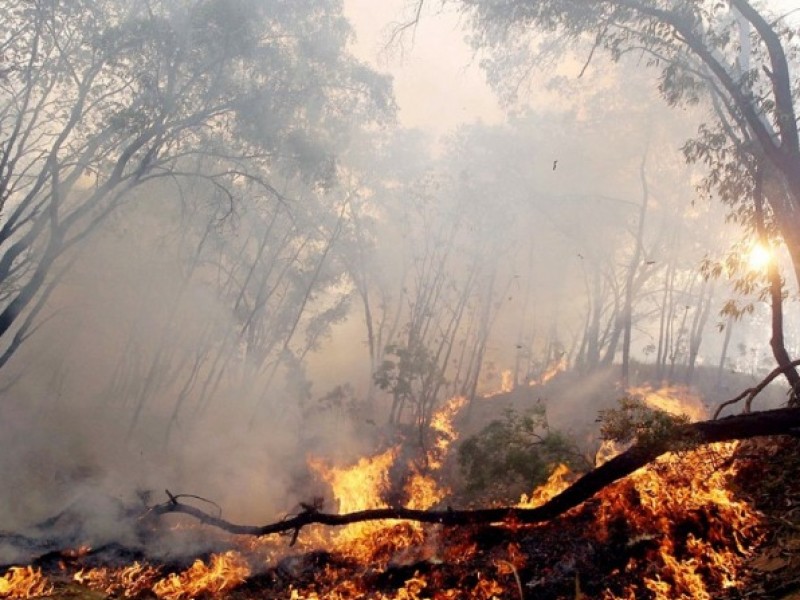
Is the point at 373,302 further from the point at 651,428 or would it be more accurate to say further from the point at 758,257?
the point at 651,428

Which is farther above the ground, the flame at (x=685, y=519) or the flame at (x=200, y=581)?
the flame at (x=685, y=519)

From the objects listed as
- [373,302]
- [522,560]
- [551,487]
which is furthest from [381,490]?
[373,302]

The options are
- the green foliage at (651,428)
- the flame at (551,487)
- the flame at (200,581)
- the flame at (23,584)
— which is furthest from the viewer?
the flame at (551,487)

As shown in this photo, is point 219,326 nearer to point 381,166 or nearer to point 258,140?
point 381,166

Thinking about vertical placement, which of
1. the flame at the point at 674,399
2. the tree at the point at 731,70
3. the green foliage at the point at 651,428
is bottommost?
the green foliage at the point at 651,428

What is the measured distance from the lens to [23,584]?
7363mm

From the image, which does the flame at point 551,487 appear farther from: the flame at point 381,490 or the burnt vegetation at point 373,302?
the flame at point 381,490

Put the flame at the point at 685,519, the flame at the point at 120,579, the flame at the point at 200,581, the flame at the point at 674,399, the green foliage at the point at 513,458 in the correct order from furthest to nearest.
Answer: the flame at the point at 674,399 → the green foliage at the point at 513,458 → the flame at the point at 120,579 → the flame at the point at 200,581 → the flame at the point at 685,519

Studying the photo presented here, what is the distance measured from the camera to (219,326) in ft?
86.8

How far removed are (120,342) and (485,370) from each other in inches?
968

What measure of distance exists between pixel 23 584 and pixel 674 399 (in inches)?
880

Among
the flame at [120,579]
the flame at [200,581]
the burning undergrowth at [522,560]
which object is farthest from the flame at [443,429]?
the flame at [120,579]

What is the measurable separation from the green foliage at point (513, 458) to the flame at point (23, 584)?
7.85m

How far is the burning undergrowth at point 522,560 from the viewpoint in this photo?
505cm
